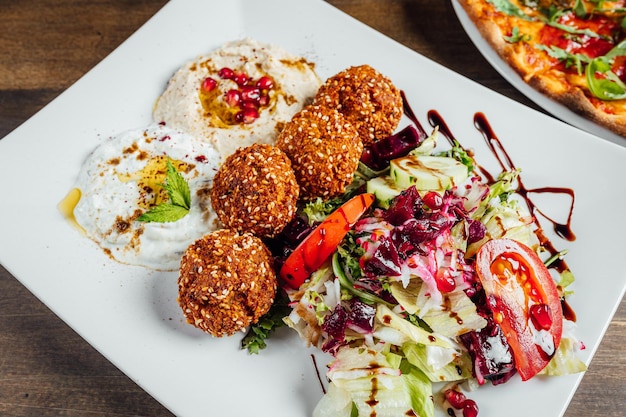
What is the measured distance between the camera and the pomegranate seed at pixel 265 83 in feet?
17.6

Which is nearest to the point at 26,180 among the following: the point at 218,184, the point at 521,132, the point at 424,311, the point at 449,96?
the point at 218,184

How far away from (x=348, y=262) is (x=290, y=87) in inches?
76.6

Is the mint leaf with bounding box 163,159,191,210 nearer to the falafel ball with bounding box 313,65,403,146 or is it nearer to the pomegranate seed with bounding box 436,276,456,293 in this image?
the falafel ball with bounding box 313,65,403,146

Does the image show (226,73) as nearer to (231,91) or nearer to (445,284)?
(231,91)

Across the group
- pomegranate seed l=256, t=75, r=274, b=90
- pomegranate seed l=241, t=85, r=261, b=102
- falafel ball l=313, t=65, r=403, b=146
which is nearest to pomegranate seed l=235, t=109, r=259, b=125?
pomegranate seed l=241, t=85, r=261, b=102

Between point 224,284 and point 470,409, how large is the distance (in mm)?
1771

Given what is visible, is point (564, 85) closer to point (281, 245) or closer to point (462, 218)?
point (462, 218)

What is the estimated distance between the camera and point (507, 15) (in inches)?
237

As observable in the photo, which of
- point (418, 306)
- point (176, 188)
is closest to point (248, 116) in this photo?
point (176, 188)

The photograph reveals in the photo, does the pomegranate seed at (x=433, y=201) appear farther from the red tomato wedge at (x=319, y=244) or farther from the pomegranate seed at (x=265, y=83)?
the pomegranate seed at (x=265, y=83)

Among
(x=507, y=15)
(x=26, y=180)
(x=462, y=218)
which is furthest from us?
(x=507, y=15)

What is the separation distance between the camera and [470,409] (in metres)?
3.88

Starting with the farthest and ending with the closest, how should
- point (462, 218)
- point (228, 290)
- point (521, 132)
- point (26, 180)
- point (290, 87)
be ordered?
point (290, 87) → point (521, 132) → point (26, 180) → point (462, 218) → point (228, 290)

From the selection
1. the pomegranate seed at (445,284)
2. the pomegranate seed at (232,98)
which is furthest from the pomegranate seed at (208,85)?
the pomegranate seed at (445,284)
